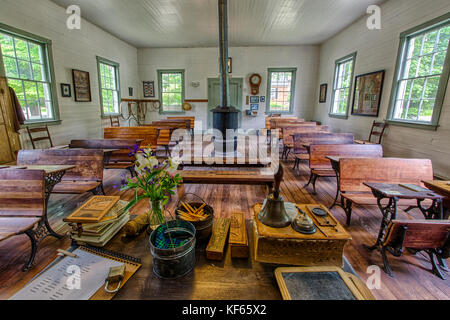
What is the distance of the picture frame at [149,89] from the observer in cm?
887

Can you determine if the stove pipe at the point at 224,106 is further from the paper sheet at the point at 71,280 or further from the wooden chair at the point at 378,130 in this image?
the paper sheet at the point at 71,280

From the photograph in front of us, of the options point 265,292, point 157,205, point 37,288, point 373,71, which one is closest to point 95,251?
point 37,288

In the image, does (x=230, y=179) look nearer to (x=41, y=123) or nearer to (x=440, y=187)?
(x=440, y=187)

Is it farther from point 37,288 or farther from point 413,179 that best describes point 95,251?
point 413,179

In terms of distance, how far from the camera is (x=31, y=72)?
422 centimetres

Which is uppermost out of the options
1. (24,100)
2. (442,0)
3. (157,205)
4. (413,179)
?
(442,0)

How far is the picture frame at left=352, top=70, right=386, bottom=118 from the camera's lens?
15.7ft

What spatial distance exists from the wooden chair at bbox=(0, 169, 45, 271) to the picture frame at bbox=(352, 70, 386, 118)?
5970 mm

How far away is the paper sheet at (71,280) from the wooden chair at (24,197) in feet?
3.93

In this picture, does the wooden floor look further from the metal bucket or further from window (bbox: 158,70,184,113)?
window (bbox: 158,70,184,113)

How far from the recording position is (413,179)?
2.50m

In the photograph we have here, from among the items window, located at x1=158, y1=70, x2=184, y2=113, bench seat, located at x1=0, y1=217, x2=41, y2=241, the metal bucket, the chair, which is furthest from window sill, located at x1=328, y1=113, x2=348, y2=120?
the chair

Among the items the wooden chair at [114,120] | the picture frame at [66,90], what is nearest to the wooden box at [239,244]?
the picture frame at [66,90]

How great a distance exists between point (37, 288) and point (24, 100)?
4804 mm
